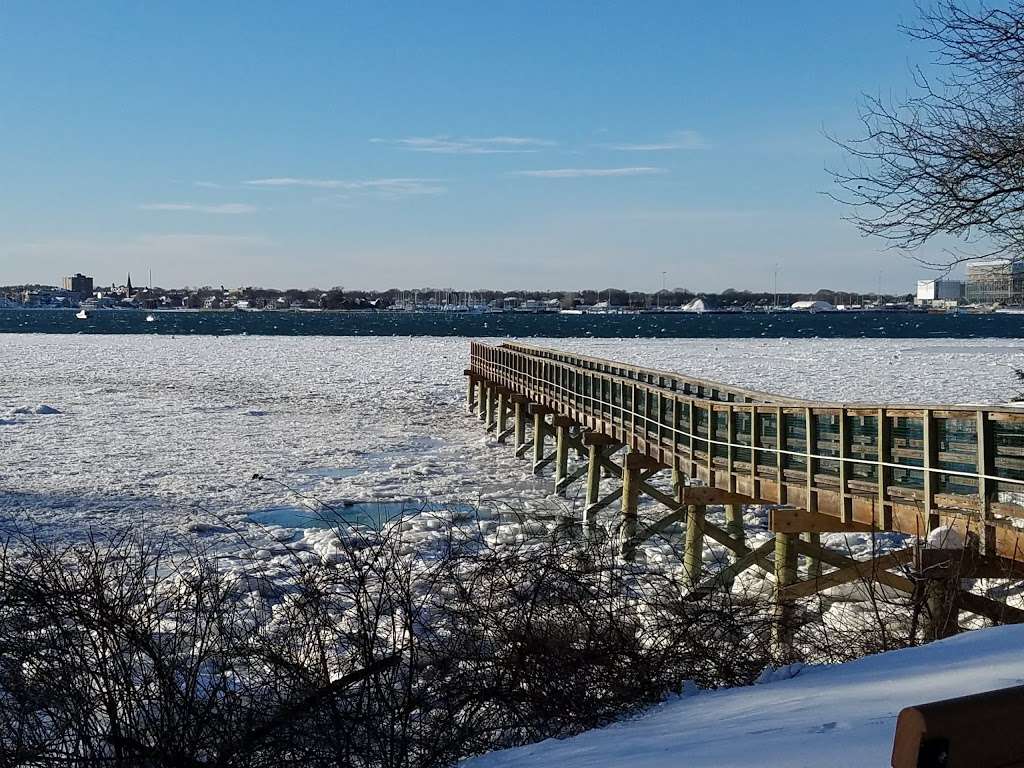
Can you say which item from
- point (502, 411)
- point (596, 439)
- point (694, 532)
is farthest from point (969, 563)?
point (502, 411)

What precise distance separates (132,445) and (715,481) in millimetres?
16443

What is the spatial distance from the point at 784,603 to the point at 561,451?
16.8 meters

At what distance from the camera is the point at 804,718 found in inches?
201

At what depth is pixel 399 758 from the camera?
19.2 ft

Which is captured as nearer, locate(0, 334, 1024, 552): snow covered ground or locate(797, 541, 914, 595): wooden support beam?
locate(797, 541, 914, 595): wooden support beam

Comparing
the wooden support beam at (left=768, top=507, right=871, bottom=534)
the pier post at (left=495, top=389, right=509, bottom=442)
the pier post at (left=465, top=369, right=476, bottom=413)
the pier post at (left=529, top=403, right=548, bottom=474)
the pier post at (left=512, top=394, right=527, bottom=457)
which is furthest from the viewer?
the pier post at (left=465, top=369, right=476, bottom=413)

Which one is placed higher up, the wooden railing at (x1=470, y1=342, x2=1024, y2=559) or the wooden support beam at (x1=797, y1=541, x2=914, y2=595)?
the wooden railing at (x1=470, y1=342, x2=1024, y2=559)

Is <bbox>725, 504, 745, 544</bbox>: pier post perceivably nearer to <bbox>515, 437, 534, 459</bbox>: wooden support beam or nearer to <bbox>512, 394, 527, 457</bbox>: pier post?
<bbox>515, 437, 534, 459</bbox>: wooden support beam

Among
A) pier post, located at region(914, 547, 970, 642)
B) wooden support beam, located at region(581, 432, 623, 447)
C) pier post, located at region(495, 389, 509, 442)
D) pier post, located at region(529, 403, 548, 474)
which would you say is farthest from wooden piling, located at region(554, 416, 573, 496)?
pier post, located at region(914, 547, 970, 642)

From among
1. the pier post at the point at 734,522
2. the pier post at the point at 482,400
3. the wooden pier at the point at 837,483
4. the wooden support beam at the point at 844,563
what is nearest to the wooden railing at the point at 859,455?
the wooden pier at the point at 837,483

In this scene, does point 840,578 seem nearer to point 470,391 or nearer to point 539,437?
point 539,437

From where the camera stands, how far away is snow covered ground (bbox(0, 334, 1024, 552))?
20.2 metres

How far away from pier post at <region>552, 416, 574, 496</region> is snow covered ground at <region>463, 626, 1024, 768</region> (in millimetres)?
17434

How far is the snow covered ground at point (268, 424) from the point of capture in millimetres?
20250
